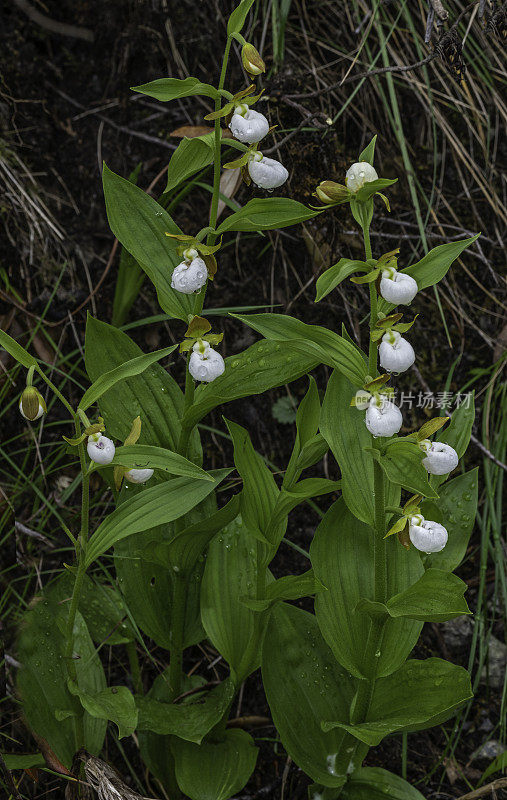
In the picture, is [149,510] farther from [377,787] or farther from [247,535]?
[377,787]

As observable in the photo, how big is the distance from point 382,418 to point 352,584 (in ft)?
1.78

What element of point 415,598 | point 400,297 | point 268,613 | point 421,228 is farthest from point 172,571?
point 421,228

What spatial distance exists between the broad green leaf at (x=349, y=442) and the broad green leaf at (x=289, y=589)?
180 mm

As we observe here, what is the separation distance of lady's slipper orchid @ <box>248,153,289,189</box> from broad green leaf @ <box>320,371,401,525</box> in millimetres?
425

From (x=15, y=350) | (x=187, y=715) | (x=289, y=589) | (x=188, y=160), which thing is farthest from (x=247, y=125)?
(x=187, y=715)

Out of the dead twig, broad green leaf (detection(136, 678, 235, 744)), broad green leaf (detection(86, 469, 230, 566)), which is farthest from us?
the dead twig

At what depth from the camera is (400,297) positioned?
1387mm

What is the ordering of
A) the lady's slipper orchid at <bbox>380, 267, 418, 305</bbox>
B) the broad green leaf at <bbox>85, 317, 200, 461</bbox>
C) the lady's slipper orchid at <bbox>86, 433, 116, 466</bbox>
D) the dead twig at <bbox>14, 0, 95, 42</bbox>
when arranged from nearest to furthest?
the lady's slipper orchid at <bbox>380, 267, 418, 305</bbox> < the lady's slipper orchid at <bbox>86, 433, 116, 466</bbox> < the broad green leaf at <bbox>85, 317, 200, 461</bbox> < the dead twig at <bbox>14, 0, 95, 42</bbox>

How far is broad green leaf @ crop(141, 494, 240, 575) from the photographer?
1.69 metres

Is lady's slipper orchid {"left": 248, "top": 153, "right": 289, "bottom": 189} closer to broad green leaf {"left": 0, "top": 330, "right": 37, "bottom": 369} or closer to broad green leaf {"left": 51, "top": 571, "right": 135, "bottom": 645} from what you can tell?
broad green leaf {"left": 0, "top": 330, "right": 37, "bottom": 369}

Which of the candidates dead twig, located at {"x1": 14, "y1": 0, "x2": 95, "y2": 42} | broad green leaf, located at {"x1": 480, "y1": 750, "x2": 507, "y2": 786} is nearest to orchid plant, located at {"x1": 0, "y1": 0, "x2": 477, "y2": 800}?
broad green leaf, located at {"x1": 480, "y1": 750, "x2": 507, "y2": 786}

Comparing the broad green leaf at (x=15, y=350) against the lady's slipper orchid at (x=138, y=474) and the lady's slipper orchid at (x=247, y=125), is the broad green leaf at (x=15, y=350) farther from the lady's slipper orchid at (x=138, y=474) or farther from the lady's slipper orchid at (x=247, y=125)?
the lady's slipper orchid at (x=247, y=125)

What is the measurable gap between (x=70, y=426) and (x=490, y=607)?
4.57 feet

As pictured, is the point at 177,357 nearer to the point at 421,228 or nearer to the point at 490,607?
the point at 421,228
